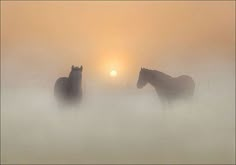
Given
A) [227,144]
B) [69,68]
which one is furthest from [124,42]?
[227,144]

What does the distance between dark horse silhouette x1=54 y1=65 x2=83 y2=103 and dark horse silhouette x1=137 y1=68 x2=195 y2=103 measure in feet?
0.84

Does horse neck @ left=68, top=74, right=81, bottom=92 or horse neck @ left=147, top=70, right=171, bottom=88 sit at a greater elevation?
horse neck @ left=147, top=70, right=171, bottom=88

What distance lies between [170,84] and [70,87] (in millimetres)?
426

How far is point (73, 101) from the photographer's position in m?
1.56

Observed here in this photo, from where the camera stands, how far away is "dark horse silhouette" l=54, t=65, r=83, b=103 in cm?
155

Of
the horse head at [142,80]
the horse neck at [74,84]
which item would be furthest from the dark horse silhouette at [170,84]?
the horse neck at [74,84]

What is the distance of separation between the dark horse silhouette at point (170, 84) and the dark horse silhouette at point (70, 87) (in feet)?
0.84

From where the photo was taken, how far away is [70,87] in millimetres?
1560

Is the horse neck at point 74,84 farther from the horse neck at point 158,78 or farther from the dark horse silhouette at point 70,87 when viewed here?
the horse neck at point 158,78

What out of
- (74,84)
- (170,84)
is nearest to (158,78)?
(170,84)

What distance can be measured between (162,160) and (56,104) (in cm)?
50

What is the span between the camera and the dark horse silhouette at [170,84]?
1.57m

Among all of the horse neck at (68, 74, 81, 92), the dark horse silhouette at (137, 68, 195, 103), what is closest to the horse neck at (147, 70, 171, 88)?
the dark horse silhouette at (137, 68, 195, 103)

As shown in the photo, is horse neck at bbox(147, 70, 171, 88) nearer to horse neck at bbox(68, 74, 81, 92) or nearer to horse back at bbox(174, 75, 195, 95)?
horse back at bbox(174, 75, 195, 95)
